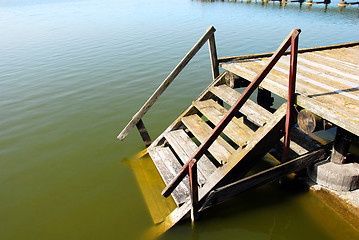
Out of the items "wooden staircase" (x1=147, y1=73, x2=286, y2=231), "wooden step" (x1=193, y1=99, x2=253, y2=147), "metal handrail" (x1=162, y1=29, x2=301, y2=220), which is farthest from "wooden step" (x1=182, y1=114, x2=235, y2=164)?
"metal handrail" (x1=162, y1=29, x2=301, y2=220)

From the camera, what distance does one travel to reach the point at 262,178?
3.86m

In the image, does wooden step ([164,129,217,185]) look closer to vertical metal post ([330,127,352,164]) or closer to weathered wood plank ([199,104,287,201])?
weathered wood plank ([199,104,287,201])

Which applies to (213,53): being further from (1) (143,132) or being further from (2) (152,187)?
(2) (152,187)

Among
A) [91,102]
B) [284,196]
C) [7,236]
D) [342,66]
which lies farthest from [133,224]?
[91,102]

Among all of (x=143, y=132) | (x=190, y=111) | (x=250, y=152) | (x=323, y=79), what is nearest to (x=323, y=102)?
(x=323, y=79)

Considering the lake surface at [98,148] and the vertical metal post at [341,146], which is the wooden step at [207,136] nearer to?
the lake surface at [98,148]

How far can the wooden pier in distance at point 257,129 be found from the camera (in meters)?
3.28

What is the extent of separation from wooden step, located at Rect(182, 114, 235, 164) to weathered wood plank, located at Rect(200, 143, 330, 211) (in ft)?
1.44

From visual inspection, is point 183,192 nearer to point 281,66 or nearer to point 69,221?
point 69,221

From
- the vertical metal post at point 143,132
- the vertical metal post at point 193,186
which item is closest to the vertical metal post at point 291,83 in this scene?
the vertical metal post at point 193,186

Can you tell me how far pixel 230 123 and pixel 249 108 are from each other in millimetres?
430

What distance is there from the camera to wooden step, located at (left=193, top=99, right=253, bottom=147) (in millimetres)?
4027

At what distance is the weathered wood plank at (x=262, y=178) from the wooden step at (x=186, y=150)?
36 cm

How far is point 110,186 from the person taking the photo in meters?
4.84
